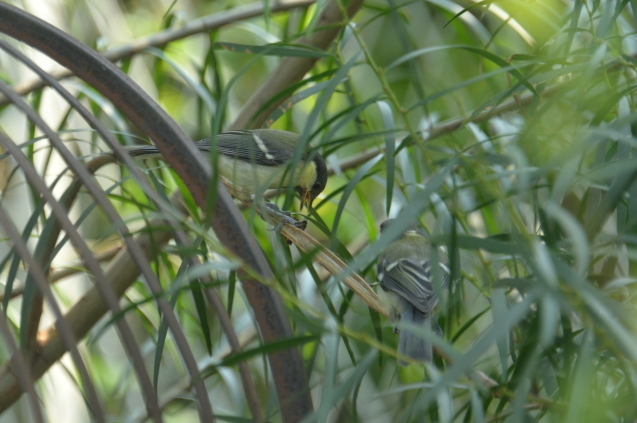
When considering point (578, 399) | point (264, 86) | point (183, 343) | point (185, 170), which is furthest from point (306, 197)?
point (578, 399)

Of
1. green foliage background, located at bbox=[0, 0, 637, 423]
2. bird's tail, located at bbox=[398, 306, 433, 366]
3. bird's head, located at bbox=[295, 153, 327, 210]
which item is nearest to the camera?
green foliage background, located at bbox=[0, 0, 637, 423]

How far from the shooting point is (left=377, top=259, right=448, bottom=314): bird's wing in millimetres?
1445

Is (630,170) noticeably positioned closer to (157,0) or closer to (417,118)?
(417,118)

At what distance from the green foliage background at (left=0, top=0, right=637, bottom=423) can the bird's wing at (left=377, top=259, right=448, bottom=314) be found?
9 cm

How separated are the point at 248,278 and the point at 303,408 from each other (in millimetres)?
167

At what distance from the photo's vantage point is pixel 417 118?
2.69 metres

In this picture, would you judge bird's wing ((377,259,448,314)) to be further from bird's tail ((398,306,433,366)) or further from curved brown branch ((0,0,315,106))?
curved brown branch ((0,0,315,106))

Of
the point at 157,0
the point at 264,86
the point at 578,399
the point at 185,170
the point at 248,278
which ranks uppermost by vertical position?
the point at 157,0

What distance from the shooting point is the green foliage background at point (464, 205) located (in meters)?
0.65

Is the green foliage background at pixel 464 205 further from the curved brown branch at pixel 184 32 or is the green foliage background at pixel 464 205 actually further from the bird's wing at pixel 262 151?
the bird's wing at pixel 262 151

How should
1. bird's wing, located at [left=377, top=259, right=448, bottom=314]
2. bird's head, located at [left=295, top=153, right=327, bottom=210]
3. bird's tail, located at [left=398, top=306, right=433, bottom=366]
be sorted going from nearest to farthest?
1. bird's tail, located at [left=398, top=306, right=433, bottom=366]
2. bird's wing, located at [left=377, top=259, right=448, bottom=314]
3. bird's head, located at [left=295, top=153, right=327, bottom=210]

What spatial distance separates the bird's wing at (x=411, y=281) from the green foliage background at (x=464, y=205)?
85mm

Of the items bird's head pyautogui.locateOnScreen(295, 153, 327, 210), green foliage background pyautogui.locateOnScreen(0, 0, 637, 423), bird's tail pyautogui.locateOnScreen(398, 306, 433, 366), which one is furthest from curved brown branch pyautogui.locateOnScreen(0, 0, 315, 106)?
bird's tail pyautogui.locateOnScreen(398, 306, 433, 366)

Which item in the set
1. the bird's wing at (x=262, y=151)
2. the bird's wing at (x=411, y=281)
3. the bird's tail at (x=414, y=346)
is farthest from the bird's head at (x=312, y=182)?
the bird's tail at (x=414, y=346)
